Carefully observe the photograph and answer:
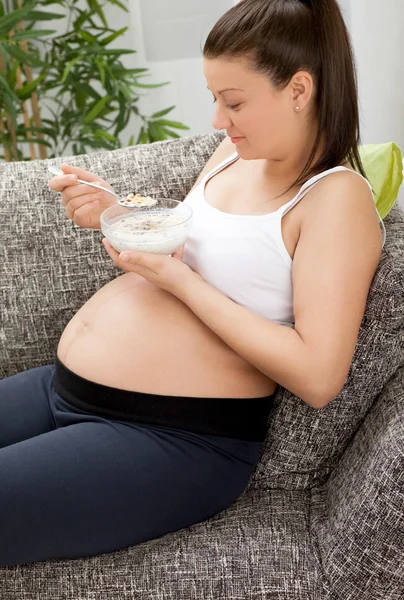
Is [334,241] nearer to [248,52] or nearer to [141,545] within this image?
[248,52]

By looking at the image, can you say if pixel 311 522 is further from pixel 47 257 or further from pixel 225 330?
pixel 47 257

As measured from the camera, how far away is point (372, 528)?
4.14 feet

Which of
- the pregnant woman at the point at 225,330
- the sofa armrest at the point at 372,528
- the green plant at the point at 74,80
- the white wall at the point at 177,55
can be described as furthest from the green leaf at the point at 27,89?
the sofa armrest at the point at 372,528

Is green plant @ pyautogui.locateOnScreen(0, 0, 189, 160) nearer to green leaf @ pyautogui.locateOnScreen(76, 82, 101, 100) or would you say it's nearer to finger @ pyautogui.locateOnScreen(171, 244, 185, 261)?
green leaf @ pyautogui.locateOnScreen(76, 82, 101, 100)

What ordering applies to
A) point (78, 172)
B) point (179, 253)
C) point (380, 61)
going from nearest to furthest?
point (179, 253) < point (78, 172) < point (380, 61)

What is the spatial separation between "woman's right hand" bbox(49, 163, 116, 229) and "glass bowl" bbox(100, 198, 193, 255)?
0.34ft

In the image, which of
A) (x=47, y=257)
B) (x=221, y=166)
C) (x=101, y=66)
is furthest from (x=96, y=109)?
(x=221, y=166)

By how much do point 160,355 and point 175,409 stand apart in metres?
0.10

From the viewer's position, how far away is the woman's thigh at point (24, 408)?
4.96 ft

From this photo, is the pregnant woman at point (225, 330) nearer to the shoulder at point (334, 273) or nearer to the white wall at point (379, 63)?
the shoulder at point (334, 273)

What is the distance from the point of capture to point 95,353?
144 cm

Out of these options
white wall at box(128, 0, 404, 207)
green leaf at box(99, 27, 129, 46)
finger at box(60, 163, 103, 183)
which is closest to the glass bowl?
finger at box(60, 163, 103, 183)

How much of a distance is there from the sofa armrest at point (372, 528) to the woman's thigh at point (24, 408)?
1.91ft

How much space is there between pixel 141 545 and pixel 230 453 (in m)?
0.23
